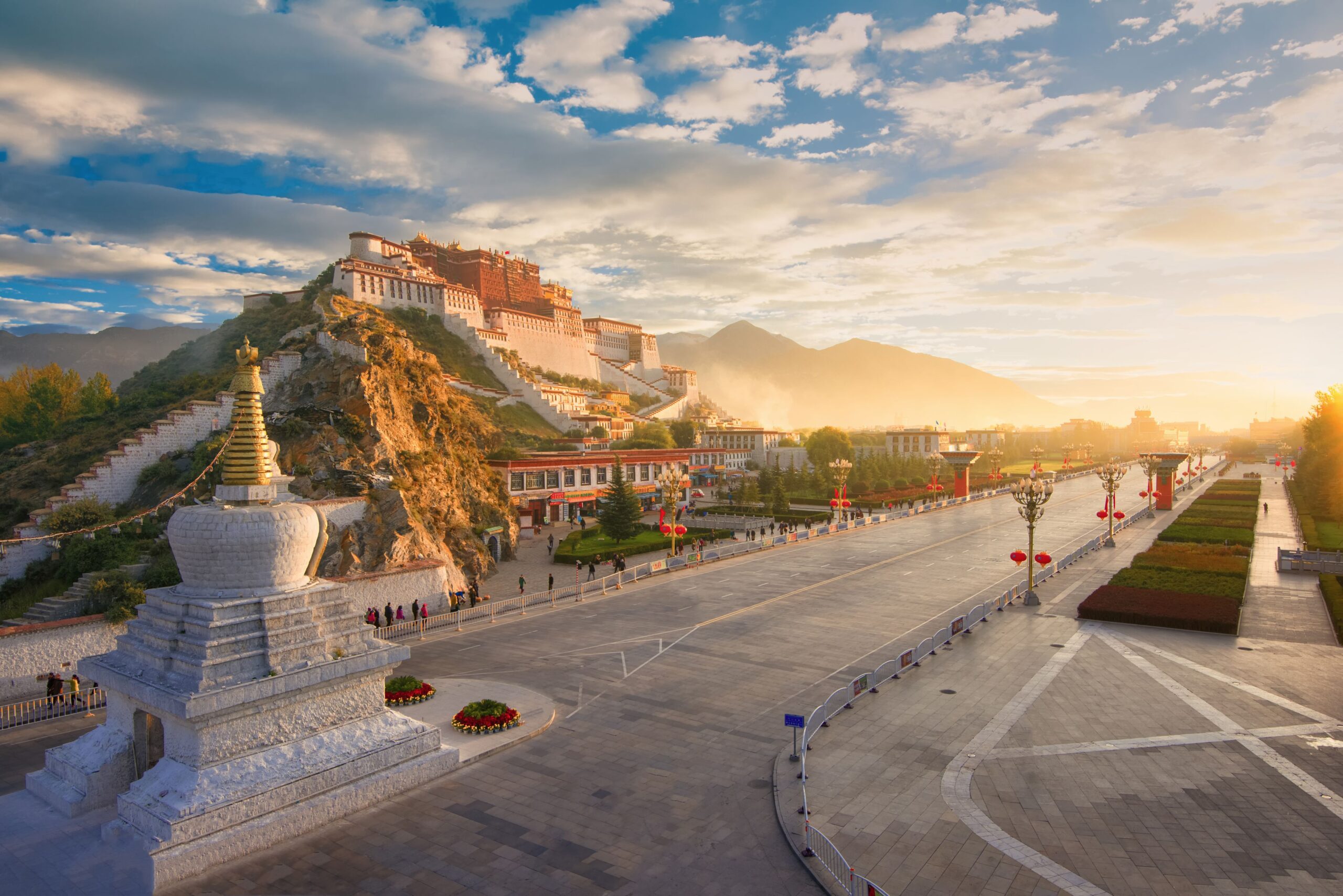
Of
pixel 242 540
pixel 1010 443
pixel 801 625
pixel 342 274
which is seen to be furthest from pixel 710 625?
pixel 1010 443

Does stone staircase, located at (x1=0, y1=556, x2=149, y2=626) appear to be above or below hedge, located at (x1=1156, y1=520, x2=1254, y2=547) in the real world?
above

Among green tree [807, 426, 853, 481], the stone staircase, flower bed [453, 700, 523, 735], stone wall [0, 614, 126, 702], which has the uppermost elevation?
green tree [807, 426, 853, 481]

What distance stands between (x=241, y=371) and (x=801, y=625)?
60.7 ft

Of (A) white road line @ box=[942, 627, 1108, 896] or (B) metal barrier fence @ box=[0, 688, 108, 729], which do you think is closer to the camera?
(A) white road line @ box=[942, 627, 1108, 896]

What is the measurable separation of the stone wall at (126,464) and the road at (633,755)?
13.4 meters

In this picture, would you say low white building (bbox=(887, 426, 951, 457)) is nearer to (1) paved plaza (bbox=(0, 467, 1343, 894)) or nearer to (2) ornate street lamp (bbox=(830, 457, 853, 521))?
(2) ornate street lamp (bbox=(830, 457, 853, 521))

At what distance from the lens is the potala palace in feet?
262

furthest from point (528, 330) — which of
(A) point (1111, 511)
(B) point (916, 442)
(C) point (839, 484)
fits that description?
(A) point (1111, 511)

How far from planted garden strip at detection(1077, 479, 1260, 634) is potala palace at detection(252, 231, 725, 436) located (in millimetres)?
54442

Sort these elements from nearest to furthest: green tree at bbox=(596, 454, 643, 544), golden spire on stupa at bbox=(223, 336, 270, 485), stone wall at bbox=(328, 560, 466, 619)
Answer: golden spire on stupa at bbox=(223, 336, 270, 485) < stone wall at bbox=(328, 560, 466, 619) < green tree at bbox=(596, 454, 643, 544)

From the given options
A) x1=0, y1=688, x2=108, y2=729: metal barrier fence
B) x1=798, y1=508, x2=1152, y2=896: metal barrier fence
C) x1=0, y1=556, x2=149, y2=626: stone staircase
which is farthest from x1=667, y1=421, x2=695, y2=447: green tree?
x1=0, y1=688, x2=108, y2=729: metal barrier fence

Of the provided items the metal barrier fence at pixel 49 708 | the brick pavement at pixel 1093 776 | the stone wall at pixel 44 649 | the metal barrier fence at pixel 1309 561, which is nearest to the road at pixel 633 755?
the brick pavement at pixel 1093 776

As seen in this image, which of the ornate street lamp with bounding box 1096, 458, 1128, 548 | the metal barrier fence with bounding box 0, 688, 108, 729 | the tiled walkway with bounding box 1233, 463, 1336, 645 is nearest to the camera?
the metal barrier fence with bounding box 0, 688, 108, 729

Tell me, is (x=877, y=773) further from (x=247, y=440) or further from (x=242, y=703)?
(x=247, y=440)
